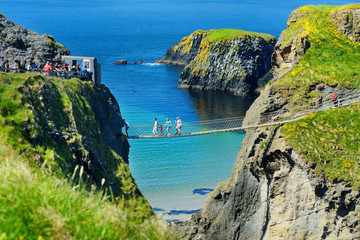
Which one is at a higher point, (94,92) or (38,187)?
(94,92)

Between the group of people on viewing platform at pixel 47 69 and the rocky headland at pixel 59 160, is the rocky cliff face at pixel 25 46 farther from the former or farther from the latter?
the group of people on viewing platform at pixel 47 69

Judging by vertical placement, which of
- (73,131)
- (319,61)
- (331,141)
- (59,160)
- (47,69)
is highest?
(319,61)

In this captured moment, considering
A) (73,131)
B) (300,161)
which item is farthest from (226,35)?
(73,131)

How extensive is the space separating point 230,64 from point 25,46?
48524mm

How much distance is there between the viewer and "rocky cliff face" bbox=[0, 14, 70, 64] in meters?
34.7

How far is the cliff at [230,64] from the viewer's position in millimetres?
78938

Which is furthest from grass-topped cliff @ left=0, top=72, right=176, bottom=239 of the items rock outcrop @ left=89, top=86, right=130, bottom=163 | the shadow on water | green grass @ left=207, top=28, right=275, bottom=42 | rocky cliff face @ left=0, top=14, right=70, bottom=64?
green grass @ left=207, top=28, right=275, bottom=42

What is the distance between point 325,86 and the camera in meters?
29.1

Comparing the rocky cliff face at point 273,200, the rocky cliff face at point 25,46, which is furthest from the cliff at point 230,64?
the rocky cliff face at point 273,200

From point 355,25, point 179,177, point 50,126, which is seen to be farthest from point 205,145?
point 50,126

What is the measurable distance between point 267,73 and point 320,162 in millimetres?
57232

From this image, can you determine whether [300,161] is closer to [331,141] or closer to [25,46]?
[331,141]

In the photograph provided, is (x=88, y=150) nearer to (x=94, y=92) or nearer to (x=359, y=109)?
(x=94, y=92)

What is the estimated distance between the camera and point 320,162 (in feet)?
80.1
